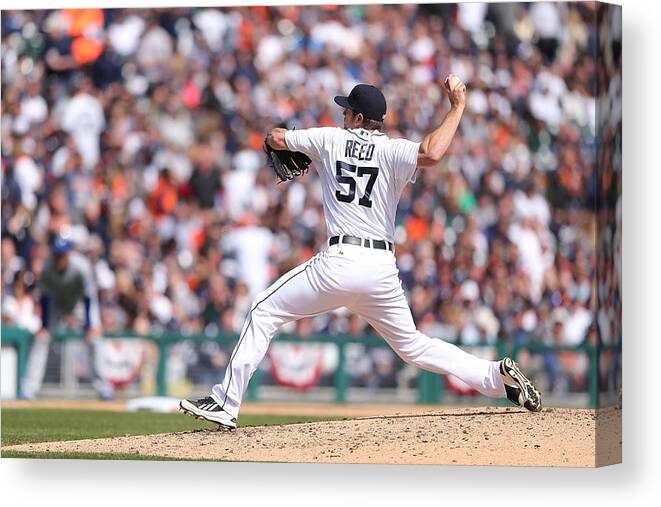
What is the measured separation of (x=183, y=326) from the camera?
43.3 ft

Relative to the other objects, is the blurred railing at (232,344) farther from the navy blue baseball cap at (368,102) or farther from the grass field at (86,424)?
the navy blue baseball cap at (368,102)

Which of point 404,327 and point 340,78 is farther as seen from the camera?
point 340,78

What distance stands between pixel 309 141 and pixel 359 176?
369mm

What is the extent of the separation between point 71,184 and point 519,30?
4.33 metres

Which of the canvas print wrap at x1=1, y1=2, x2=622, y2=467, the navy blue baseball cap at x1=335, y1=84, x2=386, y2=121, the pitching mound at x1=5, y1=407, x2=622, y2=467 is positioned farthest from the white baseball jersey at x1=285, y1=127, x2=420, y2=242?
the canvas print wrap at x1=1, y1=2, x2=622, y2=467

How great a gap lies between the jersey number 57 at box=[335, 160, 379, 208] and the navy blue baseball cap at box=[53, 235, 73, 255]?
5.41m

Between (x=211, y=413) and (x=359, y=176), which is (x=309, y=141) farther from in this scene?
(x=211, y=413)

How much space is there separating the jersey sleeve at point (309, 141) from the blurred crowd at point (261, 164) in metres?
4.47

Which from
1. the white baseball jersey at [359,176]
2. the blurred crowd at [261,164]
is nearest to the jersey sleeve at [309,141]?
the white baseball jersey at [359,176]

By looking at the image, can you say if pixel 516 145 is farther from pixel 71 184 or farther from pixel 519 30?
pixel 71 184

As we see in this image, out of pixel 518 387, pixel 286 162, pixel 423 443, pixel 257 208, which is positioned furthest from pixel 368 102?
pixel 257 208

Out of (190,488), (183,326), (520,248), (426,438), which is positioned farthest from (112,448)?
(520,248)

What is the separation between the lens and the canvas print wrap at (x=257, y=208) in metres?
12.4

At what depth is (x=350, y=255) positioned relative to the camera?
8211 mm
